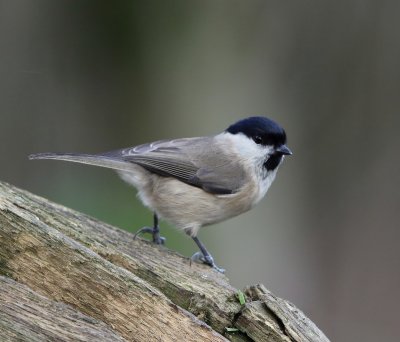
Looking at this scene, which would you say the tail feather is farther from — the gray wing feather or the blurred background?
the blurred background

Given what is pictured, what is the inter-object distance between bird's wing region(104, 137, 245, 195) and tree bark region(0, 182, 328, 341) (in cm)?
136

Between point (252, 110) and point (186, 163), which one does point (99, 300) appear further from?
point (252, 110)

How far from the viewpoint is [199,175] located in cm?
437

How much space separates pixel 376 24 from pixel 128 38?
294 centimetres

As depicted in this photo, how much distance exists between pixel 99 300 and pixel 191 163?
1965 mm

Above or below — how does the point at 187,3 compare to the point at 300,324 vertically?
above

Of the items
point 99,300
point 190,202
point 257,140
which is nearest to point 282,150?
point 257,140

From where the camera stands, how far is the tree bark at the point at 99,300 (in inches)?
95.9

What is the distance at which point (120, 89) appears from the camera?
26.5 ft

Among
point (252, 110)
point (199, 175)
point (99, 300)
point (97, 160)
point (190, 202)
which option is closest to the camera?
point (99, 300)

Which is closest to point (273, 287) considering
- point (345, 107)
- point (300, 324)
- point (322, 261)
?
→ point (322, 261)

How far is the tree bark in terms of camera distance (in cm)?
244

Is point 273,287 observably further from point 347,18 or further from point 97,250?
point 97,250

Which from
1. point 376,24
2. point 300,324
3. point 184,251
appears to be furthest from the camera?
point 376,24
